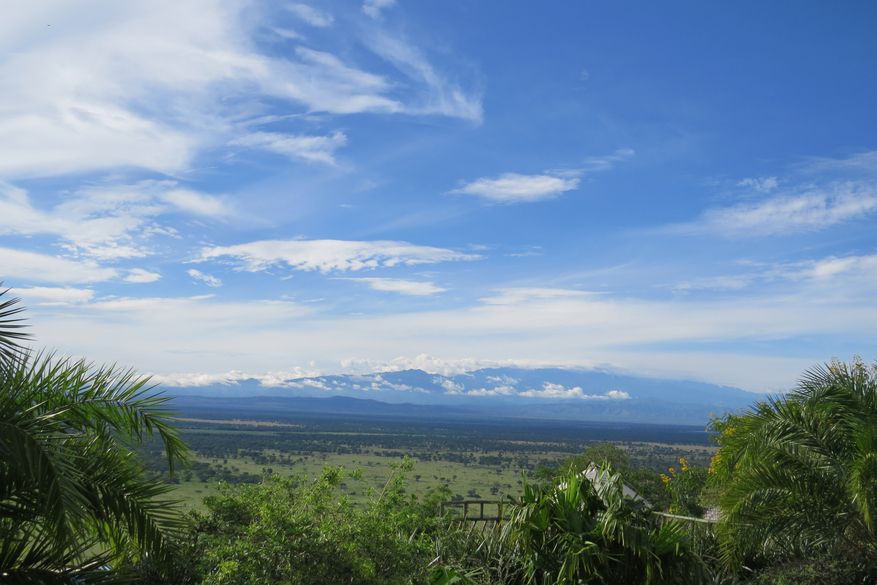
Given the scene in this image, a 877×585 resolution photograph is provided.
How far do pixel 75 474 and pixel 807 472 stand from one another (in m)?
10.2

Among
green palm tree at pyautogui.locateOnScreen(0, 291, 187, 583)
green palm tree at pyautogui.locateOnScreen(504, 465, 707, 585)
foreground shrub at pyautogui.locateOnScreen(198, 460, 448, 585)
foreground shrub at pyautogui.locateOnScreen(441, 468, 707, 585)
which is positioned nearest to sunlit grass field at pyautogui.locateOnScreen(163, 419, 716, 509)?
foreground shrub at pyautogui.locateOnScreen(441, 468, 707, 585)

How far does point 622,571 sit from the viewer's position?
896cm

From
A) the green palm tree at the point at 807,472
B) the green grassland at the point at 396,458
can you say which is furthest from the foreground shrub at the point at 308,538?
the green grassland at the point at 396,458

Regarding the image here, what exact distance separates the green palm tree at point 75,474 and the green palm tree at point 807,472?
28.2ft

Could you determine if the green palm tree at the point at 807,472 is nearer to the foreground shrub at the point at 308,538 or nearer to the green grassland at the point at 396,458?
the foreground shrub at the point at 308,538

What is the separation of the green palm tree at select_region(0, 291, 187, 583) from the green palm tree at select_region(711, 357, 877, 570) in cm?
859

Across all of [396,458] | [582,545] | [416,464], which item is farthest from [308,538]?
[416,464]

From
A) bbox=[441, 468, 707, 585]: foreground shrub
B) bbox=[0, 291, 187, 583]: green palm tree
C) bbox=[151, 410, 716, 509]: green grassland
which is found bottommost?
bbox=[151, 410, 716, 509]: green grassland

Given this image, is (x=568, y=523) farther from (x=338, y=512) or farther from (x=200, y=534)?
(x=200, y=534)

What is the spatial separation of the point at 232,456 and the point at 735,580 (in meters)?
54.7

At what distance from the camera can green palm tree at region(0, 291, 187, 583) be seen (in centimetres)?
437

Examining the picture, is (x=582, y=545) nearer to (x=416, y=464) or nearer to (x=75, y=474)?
(x=75, y=474)

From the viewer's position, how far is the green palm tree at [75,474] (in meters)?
4.37

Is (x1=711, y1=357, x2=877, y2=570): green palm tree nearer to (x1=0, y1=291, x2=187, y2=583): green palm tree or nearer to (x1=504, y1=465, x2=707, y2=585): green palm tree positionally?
(x1=504, y1=465, x2=707, y2=585): green palm tree
